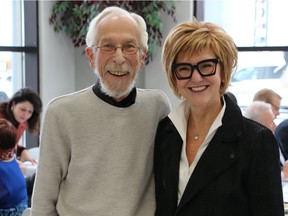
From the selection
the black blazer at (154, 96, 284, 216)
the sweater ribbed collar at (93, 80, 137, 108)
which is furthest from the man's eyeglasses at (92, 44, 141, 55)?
the black blazer at (154, 96, 284, 216)

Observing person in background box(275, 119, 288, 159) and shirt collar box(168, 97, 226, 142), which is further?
person in background box(275, 119, 288, 159)

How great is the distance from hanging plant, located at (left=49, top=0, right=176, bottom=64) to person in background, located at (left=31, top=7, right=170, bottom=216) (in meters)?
2.66

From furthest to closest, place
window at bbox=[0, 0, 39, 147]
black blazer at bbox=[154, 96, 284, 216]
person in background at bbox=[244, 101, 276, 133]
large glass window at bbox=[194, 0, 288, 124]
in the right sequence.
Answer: large glass window at bbox=[194, 0, 288, 124], window at bbox=[0, 0, 39, 147], person in background at bbox=[244, 101, 276, 133], black blazer at bbox=[154, 96, 284, 216]

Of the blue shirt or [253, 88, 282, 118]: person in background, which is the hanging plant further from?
the blue shirt

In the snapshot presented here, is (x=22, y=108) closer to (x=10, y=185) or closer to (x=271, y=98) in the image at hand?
(x=10, y=185)

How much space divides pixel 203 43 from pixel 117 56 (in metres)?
0.32

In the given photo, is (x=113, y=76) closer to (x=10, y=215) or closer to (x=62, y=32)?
(x=10, y=215)

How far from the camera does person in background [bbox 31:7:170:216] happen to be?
1.60 metres

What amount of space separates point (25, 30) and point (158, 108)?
310cm

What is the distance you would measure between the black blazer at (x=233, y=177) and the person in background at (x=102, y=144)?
0.50ft

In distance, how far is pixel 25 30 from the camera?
4.50 meters

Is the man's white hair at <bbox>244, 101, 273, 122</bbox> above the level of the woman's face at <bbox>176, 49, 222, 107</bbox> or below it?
below

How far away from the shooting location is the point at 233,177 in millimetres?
1408

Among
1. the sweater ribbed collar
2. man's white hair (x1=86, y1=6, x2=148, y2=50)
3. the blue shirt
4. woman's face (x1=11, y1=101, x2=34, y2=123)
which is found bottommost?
the blue shirt
